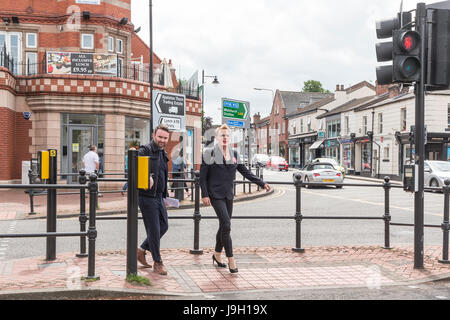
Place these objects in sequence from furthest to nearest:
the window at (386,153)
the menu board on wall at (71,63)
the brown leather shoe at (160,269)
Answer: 1. the window at (386,153)
2. the menu board on wall at (71,63)
3. the brown leather shoe at (160,269)

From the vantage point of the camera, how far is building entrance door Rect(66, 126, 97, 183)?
67.7 feet

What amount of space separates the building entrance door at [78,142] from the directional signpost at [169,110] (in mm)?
7262

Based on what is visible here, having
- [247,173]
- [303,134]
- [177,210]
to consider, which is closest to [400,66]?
[247,173]

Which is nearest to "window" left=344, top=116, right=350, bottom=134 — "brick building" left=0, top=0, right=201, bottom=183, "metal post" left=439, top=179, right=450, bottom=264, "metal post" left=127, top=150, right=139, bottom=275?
"brick building" left=0, top=0, right=201, bottom=183

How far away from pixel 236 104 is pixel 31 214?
897cm

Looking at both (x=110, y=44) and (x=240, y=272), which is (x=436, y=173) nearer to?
(x=110, y=44)

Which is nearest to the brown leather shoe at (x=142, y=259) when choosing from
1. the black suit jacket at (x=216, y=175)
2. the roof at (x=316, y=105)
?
the black suit jacket at (x=216, y=175)

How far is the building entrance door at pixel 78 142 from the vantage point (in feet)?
67.7

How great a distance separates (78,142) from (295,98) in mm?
54521

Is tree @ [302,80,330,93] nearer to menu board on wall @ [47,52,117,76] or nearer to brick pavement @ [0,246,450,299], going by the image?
menu board on wall @ [47,52,117,76]

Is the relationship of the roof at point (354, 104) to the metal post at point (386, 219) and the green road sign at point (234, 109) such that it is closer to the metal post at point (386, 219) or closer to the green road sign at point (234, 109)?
the green road sign at point (234, 109)

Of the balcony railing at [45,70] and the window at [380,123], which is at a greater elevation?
the balcony railing at [45,70]

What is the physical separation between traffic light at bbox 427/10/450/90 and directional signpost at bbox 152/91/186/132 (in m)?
8.67
